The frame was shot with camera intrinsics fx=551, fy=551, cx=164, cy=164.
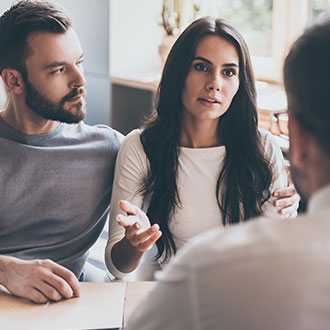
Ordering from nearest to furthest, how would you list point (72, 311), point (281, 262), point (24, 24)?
point (281, 262), point (72, 311), point (24, 24)

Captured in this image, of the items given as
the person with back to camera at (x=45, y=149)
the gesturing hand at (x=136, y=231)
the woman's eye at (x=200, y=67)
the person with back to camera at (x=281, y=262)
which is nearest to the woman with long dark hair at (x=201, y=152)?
the woman's eye at (x=200, y=67)

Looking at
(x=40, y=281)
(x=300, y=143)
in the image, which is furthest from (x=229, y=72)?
(x=300, y=143)

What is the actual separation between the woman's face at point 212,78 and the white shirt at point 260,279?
1.06 meters

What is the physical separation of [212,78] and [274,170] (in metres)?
0.35

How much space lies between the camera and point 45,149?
1.62m

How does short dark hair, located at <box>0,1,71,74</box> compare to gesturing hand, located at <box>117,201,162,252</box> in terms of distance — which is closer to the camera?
gesturing hand, located at <box>117,201,162,252</box>

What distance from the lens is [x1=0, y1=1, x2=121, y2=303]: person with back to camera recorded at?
1.58 m

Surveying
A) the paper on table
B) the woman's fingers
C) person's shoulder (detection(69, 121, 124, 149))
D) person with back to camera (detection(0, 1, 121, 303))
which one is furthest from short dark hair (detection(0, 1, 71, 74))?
the paper on table

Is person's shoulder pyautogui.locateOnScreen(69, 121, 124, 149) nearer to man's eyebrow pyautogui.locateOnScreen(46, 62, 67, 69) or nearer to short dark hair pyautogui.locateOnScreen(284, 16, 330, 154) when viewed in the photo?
man's eyebrow pyautogui.locateOnScreen(46, 62, 67, 69)

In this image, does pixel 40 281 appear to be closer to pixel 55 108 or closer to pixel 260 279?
pixel 55 108

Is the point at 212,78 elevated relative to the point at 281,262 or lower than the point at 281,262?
lower

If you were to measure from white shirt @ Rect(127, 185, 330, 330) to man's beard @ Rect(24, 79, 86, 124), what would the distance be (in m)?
1.10

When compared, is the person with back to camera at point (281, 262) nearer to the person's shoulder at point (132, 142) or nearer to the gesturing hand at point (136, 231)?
the gesturing hand at point (136, 231)

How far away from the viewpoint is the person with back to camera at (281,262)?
0.55 m
